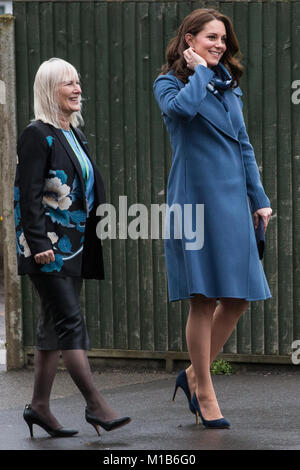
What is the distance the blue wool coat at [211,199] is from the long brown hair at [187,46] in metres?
0.10

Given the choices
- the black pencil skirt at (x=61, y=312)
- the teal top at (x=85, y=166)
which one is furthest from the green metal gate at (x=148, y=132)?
the black pencil skirt at (x=61, y=312)

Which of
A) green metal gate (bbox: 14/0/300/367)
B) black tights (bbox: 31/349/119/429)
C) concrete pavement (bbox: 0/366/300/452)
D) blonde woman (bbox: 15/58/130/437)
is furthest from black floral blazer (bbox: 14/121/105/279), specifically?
green metal gate (bbox: 14/0/300/367)

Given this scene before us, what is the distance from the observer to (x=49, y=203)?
4797 millimetres

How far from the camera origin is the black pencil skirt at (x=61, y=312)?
473 cm

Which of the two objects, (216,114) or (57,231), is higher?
(216,114)

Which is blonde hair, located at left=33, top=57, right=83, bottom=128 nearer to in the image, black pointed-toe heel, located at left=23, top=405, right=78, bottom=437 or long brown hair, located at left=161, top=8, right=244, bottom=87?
long brown hair, located at left=161, top=8, right=244, bottom=87

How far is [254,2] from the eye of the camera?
6.37 metres

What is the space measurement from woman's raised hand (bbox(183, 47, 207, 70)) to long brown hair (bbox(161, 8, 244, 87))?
0.20 feet

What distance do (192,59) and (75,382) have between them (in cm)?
173

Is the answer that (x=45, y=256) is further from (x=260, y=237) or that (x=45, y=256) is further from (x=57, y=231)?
(x=260, y=237)

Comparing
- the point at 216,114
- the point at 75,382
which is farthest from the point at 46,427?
the point at 216,114

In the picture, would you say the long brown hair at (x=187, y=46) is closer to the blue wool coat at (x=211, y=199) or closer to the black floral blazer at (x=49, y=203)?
the blue wool coat at (x=211, y=199)

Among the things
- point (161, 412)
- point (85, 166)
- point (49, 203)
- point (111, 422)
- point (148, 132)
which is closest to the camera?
point (111, 422)
